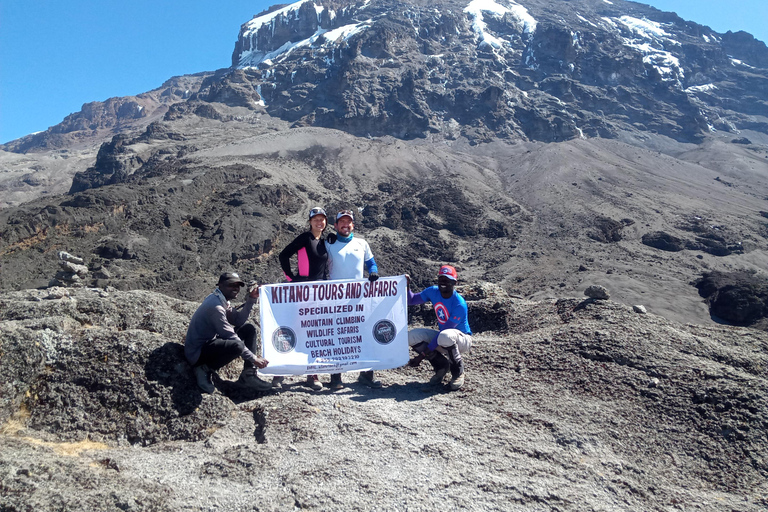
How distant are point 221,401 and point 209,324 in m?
0.68

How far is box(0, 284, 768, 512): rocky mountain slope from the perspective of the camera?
318 cm

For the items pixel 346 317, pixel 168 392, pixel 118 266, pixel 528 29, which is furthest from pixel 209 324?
pixel 528 29

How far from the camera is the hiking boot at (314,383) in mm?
4840

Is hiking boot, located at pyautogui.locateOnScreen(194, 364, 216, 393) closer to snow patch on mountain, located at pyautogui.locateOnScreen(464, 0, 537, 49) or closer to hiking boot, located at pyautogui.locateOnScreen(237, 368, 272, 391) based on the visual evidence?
hiking boot, located at pyautogui.locateOnScreen(237, 368, 272, 391)

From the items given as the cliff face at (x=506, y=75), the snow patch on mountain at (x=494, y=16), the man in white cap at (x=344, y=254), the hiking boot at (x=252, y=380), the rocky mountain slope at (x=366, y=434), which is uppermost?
the snow patch on mountain at (x=494, y=16)

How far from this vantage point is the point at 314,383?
4867mm

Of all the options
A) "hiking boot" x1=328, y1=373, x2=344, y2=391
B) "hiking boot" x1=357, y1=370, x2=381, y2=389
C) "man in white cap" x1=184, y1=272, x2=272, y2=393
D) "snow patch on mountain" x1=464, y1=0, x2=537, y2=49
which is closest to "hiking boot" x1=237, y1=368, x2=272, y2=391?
"man in white cap" x1=184, y1=272, x2=272, y2=393

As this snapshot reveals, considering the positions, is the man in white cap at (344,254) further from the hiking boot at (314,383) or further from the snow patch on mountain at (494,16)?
the snow patch on mountain at (494,16)

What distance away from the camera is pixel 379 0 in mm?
121812

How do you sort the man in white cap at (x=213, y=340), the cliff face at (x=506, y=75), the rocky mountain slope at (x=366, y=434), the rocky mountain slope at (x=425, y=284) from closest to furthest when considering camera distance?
the rocky mountain slope at (x=366, y=434), the rocky mountain slope at (x=425, y=284), the man in white cap at (x=213, y=340), the cliff face at (x=506, y=75)

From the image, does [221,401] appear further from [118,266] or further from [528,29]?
[528,29]

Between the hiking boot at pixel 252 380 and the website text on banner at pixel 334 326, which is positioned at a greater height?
the website text on banner at pixel 334 326

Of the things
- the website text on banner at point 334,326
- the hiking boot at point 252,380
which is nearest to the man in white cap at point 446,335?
the website text on banner at point 334,326

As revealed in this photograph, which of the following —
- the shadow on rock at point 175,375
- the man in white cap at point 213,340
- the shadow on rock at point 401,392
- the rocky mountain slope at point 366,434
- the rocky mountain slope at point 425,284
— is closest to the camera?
the rocky mountain slope at point 366,434
